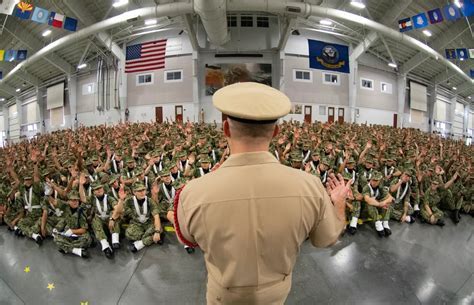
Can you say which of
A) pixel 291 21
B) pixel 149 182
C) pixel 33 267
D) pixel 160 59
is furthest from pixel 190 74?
pixel 33 267

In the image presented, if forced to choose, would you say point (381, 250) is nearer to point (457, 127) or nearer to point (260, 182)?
point (260, 182)

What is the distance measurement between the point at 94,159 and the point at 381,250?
324 inches

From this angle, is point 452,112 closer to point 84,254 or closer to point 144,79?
point 144,79

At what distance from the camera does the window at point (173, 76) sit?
904 inches

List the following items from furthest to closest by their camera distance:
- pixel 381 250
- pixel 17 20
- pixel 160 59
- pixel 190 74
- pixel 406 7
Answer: pixel 190 74 < pixel 160 59 < pixel 17 20 < pixel 406 7 < pixel 381 250

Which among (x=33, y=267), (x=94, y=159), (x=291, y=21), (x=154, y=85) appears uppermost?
(x=291, y=21)

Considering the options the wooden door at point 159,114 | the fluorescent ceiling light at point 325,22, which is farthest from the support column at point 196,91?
the fluorescent ceiling light at point 325,22

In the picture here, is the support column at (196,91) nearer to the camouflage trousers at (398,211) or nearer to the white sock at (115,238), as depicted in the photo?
the white sock at (115,238)

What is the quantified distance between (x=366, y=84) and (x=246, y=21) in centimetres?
1310

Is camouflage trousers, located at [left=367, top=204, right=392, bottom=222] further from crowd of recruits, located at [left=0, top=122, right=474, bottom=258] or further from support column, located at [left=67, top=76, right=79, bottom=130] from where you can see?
support column, located at [left=67, top=76, right=79, bottom=130]

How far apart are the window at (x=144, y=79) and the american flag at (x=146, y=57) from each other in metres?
2.93

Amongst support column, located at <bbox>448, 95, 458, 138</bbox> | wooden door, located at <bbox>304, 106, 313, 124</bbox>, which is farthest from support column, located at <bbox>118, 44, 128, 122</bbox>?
support column, located at <bbox>448, 95, 458, 138</bbox>

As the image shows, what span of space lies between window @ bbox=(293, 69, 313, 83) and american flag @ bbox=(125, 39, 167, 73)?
36.8 ft

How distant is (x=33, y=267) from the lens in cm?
478
